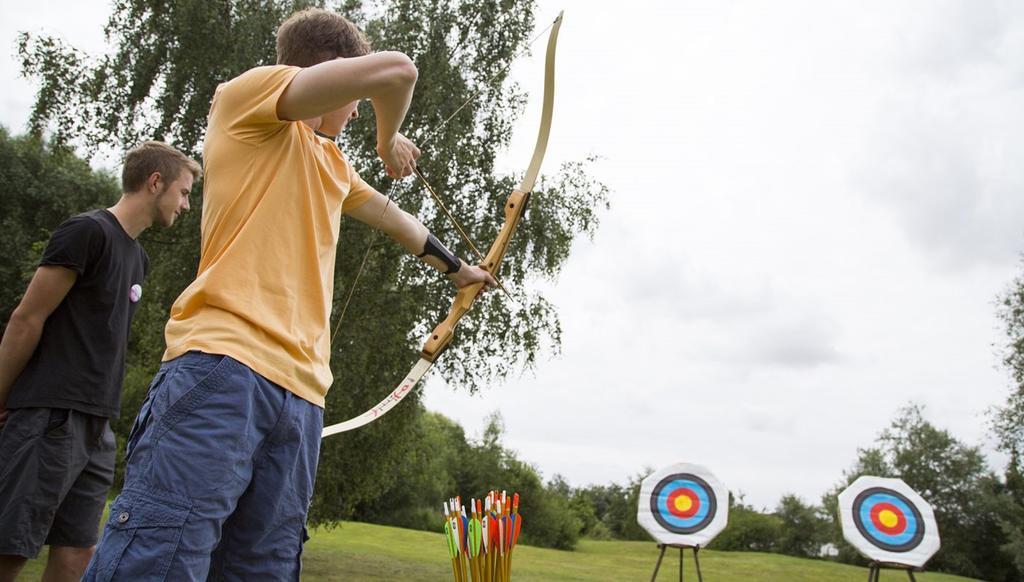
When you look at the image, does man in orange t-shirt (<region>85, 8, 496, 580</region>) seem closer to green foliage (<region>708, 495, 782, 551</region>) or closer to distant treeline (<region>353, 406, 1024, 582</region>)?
distant treeline (<region>353, 406, 1024, 582</region>)

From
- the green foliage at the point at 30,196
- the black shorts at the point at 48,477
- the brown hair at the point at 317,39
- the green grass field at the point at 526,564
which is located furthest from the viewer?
the green foliage at the point at 30,196

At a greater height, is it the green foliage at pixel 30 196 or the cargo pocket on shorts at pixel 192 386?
the green foliage at pixel 30 196

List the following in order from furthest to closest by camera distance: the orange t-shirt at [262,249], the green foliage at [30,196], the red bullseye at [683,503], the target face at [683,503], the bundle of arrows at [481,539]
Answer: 1. the green foliage at [30,196]
2. the red bullseye at [683,503]
3. the target face at [683,503]
4. the bundle of arrows at [481,539]
5. the orange t-shirt at [262,249]

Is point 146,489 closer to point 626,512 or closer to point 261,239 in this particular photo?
point 261,239

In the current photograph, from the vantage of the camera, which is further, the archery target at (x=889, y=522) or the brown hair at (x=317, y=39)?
the archery target at (x=889, y=522)

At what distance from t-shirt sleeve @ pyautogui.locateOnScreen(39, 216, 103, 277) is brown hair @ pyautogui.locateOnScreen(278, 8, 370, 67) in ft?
2.95

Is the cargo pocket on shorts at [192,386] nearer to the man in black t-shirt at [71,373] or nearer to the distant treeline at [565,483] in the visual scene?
the man in black t-shirt at [71,373]

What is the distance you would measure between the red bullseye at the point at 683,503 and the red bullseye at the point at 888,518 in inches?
47.3

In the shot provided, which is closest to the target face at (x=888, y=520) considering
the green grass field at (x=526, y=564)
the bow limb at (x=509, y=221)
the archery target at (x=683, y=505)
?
the archery target at (x=683, y=505)

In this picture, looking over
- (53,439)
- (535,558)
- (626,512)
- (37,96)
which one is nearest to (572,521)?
(626,512)

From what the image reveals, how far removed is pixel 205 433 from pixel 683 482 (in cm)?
540

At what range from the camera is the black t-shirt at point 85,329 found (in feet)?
6.12

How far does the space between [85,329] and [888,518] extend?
17.5 ft

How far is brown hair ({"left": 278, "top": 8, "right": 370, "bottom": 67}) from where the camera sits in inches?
50.8
